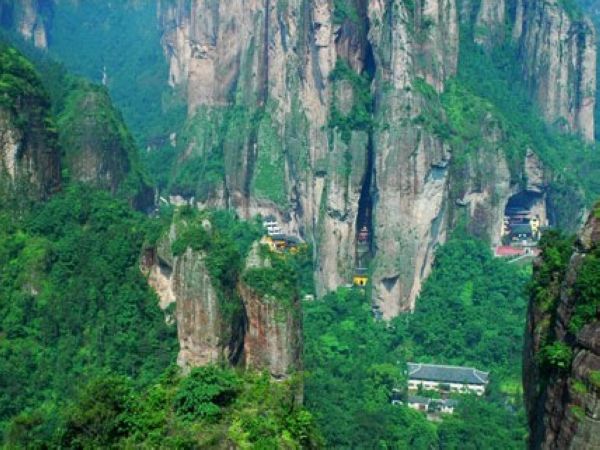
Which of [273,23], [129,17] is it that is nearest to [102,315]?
[273,23]

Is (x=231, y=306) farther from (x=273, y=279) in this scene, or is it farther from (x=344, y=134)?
(x=344, y=134)

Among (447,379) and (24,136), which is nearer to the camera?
(24,136)

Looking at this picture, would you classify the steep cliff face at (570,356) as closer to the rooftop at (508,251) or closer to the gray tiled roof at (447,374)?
the gray tiled roof at (447,374)

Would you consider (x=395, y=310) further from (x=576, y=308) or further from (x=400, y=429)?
(x=576, y=308)

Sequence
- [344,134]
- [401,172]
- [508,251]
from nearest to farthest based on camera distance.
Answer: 1. [401,172]
2. [344,134]
3. [508,251]

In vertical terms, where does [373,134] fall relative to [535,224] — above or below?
above

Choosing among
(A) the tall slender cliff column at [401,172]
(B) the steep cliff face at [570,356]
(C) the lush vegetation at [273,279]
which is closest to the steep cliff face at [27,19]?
(A) the tall slender cliff column at [401,172]

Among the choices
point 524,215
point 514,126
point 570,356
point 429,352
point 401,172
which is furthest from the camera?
point 514,126

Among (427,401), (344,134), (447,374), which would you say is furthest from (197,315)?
(344,134)
